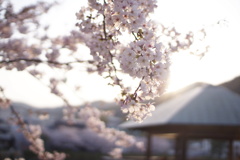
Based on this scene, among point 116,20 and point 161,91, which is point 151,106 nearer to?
point 161,91

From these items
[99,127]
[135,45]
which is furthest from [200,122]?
[135,45]

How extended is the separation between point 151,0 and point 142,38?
40cm

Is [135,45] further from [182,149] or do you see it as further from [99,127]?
[182,149]

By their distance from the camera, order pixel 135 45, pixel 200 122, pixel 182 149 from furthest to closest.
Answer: pixel 182 149
pixel 200 122
pixel 135 45

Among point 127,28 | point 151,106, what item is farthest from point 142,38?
point 151,106

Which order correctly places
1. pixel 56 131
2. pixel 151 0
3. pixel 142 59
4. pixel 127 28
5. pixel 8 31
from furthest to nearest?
pixel 56 131 → pixel 8 31 → pixel 151 0 → pixel 127 28 → pixel 142 59

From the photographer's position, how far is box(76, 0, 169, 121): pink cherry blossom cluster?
2166 mm

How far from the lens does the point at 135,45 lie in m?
2.17

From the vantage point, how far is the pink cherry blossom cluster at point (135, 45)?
85.3 inches

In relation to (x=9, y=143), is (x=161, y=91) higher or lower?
lower

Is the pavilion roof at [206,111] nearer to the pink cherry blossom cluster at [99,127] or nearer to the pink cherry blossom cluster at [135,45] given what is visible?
the pink cherry blossom cluster at [99,127]

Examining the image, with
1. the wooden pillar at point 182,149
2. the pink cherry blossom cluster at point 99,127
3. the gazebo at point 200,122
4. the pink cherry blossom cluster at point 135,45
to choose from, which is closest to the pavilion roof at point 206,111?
the gazebo at point 200,122

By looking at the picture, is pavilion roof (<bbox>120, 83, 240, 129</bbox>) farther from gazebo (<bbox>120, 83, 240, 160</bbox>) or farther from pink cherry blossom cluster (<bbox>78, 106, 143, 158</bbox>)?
pink cherry blossom cluster (<bbox>78, 106, 143, 158</bbox>)

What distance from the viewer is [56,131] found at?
24.9 m
